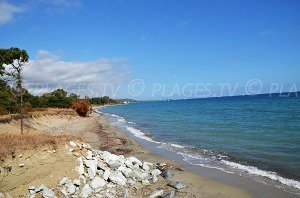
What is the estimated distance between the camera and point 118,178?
11.8 metres

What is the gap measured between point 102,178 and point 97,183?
604 mm

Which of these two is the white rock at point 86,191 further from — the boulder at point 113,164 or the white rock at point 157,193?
the white rock at point 157,193

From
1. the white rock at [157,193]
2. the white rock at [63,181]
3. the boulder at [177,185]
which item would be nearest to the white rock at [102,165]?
the white rock at [63,181]

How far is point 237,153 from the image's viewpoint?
19484 mm

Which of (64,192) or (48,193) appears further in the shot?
(64,192)

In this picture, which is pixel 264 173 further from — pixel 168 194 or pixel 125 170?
pixel 125 170

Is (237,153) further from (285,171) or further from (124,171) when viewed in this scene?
(124,171)

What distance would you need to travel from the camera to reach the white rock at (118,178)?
456 inches

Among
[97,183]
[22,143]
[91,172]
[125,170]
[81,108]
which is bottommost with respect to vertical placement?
[81,108]

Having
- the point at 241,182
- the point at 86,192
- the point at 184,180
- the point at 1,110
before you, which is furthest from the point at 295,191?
the point at 1,110

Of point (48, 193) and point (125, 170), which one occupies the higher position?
point (125, 170)

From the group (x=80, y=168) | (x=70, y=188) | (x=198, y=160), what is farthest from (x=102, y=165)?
(x=198, y=160)

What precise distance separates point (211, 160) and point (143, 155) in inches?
207

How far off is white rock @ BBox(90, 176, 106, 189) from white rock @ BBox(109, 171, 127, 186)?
20.4 inches
